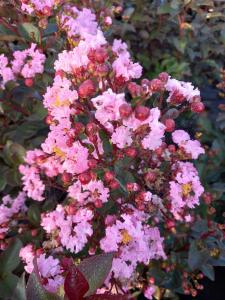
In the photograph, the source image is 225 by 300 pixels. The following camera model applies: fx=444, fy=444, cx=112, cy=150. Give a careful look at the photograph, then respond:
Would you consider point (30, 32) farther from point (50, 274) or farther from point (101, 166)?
point (50, 274)

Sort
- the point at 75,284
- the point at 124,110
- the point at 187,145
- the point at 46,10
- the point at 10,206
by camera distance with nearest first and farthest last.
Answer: the point at 75,284, the point at 124,110, the point at 187,145, the point at 46,10, the point at 10,206

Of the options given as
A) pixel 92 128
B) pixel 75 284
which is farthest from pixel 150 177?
pixel 75 284

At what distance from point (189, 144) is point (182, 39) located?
1122mm

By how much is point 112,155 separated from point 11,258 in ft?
1.50

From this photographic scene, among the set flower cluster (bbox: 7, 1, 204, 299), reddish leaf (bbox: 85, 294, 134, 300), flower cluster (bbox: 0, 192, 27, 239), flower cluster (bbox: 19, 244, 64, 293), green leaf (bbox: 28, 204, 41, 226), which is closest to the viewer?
reddish leaf (bbox: 85, 294, 134, 300)

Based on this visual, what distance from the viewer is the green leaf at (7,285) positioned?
1.18 meters

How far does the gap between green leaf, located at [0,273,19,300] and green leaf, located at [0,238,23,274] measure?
19 millimetres

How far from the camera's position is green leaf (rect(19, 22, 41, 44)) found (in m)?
1.29

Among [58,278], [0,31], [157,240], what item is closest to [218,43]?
[0,31]

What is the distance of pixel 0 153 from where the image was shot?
1.48 meters

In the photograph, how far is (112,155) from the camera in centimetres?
105

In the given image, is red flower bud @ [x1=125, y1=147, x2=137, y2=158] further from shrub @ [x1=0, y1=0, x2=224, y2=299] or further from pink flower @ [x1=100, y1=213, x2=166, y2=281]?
pink flower @ [x1=100, y1=213, x2=166, y2=281]

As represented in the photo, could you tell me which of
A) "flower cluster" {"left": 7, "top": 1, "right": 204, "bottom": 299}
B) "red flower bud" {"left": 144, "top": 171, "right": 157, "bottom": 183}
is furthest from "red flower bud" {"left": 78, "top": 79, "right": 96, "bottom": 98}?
"red flower bud" {"left": 144, "top": 171, "right": 157, "bottom": 183}

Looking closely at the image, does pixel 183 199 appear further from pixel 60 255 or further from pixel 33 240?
pixel 33 240
